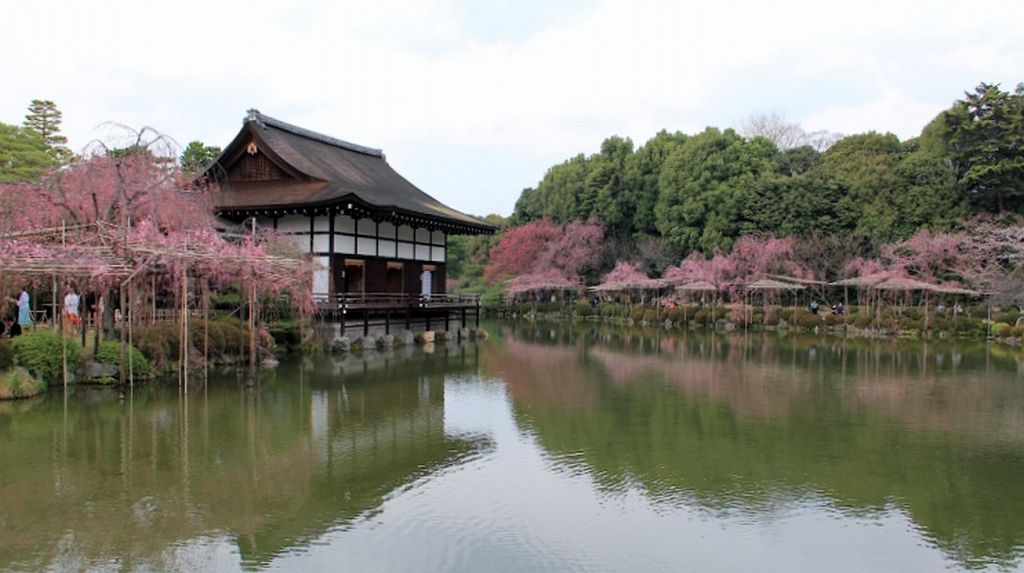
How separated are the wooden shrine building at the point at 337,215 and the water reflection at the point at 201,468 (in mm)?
8102

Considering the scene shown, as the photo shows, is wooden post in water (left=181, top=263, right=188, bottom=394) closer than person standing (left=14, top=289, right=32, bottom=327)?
Yes

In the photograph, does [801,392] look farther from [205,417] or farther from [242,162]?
[242,162]

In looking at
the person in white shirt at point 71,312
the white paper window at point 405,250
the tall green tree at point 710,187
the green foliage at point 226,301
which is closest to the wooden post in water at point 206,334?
the green foliage at point 226,301

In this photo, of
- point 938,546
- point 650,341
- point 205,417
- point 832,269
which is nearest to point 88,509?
point 205,417

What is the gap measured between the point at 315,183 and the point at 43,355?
1123 centimetres

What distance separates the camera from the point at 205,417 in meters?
11.7

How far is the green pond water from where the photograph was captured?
259 inches

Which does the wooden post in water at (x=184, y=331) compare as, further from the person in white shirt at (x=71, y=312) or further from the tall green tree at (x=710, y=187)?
the tall green tree at (x=710, y=187)

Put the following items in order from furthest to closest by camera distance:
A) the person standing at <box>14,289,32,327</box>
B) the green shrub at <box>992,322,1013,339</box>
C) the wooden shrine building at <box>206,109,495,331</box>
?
the green shrub at <box>992,322,1013,339</box> < the wooden shrine building at <box>206,109,495,331</box> < the person standing at <box>14,289,32,327</box>

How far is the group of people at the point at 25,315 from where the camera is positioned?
14.6 m

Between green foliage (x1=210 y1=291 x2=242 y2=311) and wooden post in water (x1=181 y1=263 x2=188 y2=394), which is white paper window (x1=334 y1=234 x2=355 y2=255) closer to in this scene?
green foliage (x1=210 y1=291 x2=242 y2=311)

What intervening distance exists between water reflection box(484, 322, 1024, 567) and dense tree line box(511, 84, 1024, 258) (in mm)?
13637

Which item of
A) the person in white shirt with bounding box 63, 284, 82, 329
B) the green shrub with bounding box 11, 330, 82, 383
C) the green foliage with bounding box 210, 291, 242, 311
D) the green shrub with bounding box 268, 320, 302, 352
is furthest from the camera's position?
the green shrub with bounding box 268, 320, 302, 352

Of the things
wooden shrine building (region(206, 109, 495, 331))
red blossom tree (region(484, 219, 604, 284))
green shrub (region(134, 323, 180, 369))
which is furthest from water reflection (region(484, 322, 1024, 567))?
red blossom tree (region(484, 219, 604, 284))
